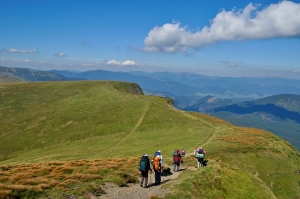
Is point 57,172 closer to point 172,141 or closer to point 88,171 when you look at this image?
point 88,171

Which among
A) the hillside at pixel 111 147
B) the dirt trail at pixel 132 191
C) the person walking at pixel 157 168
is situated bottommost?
the hillside at pixel 111 147

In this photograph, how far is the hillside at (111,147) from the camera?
2670cm

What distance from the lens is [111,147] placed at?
64062 millimetres

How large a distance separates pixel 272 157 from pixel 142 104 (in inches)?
2380

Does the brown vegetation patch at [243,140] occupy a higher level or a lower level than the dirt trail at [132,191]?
lower

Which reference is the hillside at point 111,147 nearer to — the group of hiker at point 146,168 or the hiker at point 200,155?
the group of hiker at point 146,168

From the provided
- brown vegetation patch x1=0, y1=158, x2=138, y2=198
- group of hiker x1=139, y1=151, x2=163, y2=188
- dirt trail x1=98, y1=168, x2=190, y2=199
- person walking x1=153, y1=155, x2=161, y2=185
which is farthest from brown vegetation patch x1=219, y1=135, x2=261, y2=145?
group of hiker x1=139, y1=151, x2=163, y2=188

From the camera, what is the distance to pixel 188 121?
85.0m

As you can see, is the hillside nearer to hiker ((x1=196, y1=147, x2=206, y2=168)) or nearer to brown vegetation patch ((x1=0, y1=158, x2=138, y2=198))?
brown vegetation patch ((x1=0, y1=158, x2=138, y2=198))

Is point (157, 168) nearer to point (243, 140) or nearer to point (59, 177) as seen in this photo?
point (59, 177)

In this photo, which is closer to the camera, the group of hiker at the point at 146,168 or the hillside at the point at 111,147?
the group of hiker at the point at 146,168

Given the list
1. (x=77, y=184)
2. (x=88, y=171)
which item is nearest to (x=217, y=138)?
(x=88, y=171)

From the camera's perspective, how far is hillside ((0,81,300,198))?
26703mm

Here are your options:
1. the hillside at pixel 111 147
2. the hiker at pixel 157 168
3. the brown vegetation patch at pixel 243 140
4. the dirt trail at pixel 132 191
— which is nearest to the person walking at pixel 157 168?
the hiker at pixel 157 168
